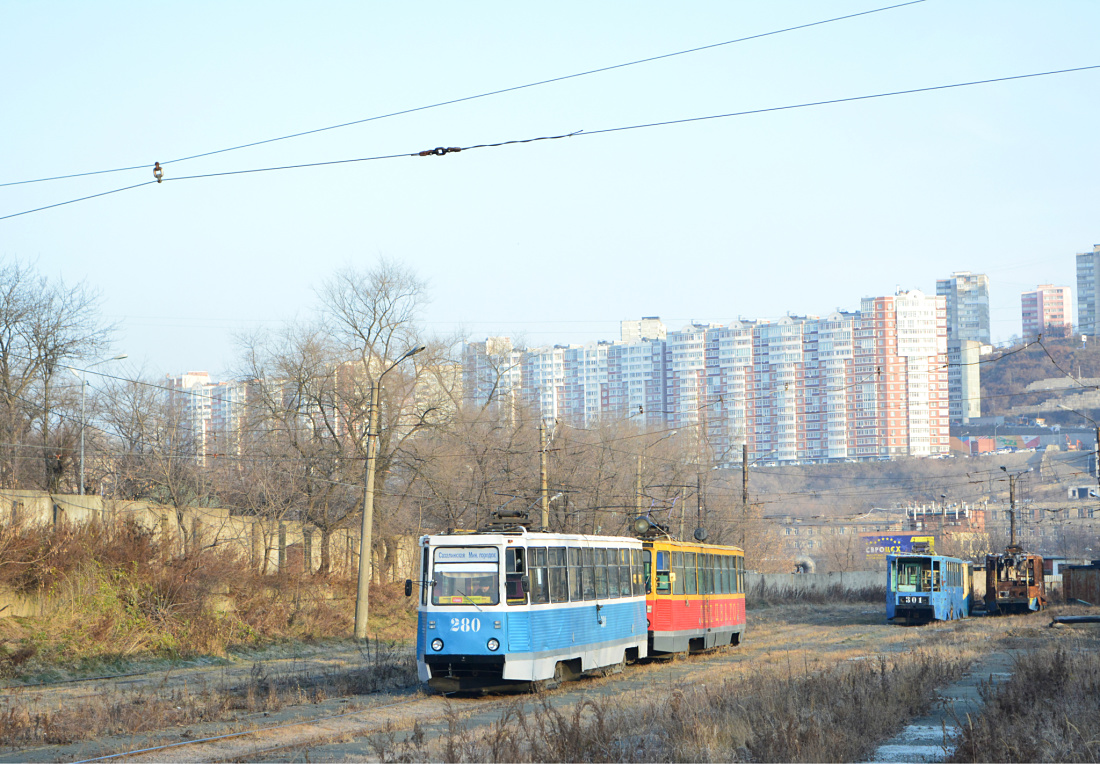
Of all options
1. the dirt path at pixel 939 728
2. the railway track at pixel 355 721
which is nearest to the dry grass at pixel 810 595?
the railway track at pixel 355 721

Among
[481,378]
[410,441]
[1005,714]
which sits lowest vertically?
[1005,714]

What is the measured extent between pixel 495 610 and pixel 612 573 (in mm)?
5026

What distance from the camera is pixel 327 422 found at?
4453 cm

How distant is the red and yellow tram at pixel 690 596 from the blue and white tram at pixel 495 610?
6.00m

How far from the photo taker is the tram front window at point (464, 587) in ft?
59.8

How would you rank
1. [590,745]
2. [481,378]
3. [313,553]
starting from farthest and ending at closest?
[481,378]
[313,553]
[590,745]

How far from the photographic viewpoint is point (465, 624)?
18062 millimetres

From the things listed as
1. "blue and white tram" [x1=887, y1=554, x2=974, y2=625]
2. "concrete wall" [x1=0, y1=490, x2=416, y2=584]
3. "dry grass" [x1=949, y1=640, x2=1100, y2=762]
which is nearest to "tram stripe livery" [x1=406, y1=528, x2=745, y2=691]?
"dry grass" [x1=949, y1=640, x2=1100, y2=762]

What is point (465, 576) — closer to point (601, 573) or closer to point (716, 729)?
point (601, 573)

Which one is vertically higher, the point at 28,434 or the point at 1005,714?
the point at 28,434

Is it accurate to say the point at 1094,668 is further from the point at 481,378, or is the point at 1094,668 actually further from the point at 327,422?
the point at 481,378

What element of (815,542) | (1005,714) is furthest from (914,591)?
(815,542)

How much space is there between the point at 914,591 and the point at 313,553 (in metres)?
24.0

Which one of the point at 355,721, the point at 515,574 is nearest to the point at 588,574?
the point at 515,574
